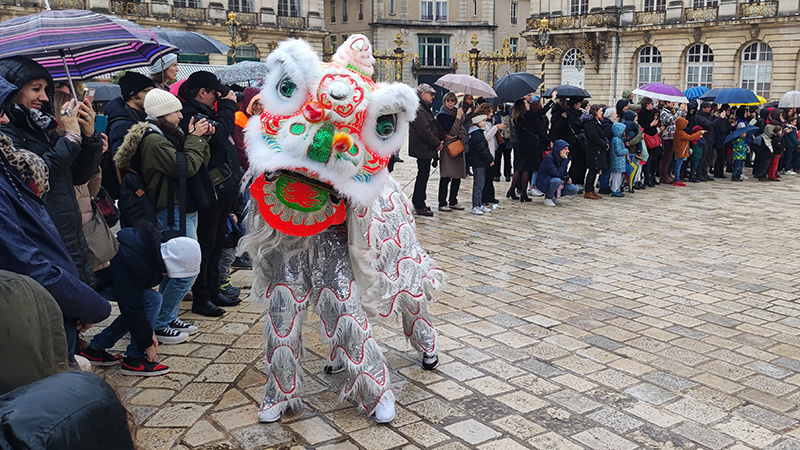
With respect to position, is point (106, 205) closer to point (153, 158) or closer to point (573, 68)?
point (153, 158)

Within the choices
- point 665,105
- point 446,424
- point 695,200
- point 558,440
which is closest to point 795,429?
point 558,440

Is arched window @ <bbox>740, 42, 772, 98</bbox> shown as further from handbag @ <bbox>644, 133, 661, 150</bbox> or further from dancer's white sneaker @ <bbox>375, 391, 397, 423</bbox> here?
dancer's white sneaker @ <bbox>375, 391, 397, 423</bbox>

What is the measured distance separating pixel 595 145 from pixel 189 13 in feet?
108

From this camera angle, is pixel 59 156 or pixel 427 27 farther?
pixel 427 27

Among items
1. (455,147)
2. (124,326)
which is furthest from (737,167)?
(124,326)

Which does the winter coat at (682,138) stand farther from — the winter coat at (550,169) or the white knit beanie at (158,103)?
the white knit beanie at (158,103)

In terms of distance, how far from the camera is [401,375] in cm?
446

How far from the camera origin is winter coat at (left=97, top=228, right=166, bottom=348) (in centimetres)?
434

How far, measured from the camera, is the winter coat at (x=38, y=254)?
2449 mm

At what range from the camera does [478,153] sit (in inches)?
404

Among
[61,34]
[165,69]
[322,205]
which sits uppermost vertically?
[61,34]

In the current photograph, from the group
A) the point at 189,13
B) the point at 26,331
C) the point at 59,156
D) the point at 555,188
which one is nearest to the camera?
the point at 26,331

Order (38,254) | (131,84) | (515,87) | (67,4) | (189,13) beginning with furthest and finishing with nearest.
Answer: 1. (189,13)
2. (67,4)
3. (515,87)
4. (131,84)
5. (38,254)

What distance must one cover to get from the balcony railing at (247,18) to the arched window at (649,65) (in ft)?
74.8
